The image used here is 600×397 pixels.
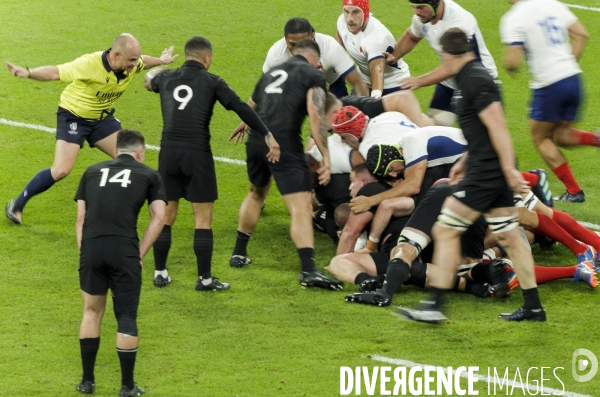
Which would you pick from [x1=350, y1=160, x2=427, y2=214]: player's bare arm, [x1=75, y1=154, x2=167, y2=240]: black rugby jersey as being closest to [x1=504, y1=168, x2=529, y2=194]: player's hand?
[x1=350, y1=160, x2=427, y2=214]: player's bare arm

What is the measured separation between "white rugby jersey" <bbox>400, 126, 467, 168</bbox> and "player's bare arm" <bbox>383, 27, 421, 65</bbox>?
6.96 ft

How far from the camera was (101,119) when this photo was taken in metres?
10.6

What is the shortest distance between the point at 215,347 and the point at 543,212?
3.33 m

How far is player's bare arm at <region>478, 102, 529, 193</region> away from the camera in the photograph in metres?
7.34

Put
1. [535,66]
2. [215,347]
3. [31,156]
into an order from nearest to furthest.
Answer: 1. [215,347]
2. [535,66]
3. [31,156]

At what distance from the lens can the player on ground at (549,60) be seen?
984cm

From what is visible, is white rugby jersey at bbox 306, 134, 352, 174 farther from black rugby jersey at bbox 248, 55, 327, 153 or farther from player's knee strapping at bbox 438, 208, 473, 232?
player's knee strapping at bbox 438, 208, 473, 232

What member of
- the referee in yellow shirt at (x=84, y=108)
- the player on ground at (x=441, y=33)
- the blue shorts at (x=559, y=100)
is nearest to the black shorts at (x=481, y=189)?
the blue shorts at (x=559, y=100)

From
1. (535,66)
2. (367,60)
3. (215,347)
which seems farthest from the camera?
(367,60)

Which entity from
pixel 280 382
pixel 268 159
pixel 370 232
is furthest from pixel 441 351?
pixel 268 159

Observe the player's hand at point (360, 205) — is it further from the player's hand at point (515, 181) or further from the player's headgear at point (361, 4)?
the player's headgear at point (361, 4)

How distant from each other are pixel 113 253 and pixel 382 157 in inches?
126

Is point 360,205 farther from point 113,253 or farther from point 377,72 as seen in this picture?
point 113,253

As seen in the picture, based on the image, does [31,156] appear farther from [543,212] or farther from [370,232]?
[543,212]
